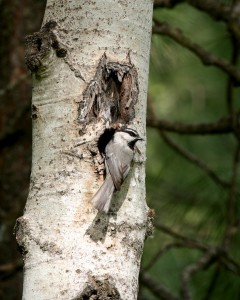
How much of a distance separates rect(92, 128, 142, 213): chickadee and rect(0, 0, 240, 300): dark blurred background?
1231mm

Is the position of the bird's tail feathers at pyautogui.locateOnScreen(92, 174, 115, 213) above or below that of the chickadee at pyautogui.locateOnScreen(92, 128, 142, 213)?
below

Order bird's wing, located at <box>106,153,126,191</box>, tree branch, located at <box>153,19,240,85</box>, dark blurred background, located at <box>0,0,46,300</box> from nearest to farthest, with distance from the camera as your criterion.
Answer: bird's wing, located at <box>106,153,126,191</box>
tree branch, located at <box>153,19,240,85</box>
dark blurred background, located at <box>0,0,46,300</box>

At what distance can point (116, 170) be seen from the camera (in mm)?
1559

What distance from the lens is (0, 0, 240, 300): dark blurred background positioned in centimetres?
292

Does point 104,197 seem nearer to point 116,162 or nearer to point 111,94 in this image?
point 116,162

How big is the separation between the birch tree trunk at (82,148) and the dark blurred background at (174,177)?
1.17 m

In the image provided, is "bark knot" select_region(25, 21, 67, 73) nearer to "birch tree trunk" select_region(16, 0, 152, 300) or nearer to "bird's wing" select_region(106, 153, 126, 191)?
"birch tree trunk" select_region(16, 0, 152, 300)

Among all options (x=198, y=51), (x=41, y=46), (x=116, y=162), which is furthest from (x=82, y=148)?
(x=198, y=51)

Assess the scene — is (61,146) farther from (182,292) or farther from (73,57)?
(182,292)

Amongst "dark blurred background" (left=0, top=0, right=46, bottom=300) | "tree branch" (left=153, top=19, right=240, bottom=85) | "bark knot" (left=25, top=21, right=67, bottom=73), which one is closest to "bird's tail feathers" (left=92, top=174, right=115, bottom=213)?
"bark knot" (left=25, top=21, right=67, bottom=73)

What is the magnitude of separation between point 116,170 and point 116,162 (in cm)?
3

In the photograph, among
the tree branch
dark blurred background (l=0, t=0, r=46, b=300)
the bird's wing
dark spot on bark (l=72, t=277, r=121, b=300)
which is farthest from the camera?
dark blurred background (l=0, t=0, r=46, b=300)

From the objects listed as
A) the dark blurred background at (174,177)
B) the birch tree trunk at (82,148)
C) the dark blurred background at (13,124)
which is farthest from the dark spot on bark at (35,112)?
the dark blurred background at (13,124)

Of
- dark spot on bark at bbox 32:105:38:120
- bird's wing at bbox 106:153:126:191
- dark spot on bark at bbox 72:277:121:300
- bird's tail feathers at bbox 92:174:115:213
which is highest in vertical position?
dark spot on bark at bbox 32:105:38:120
